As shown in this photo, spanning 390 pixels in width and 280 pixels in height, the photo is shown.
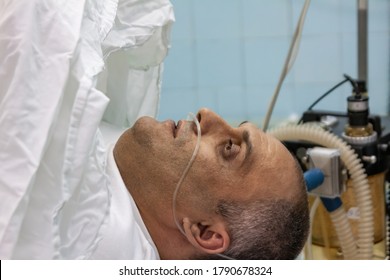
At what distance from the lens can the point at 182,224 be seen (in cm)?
121

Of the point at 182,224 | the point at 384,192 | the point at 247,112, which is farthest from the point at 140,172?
the point at 247,112

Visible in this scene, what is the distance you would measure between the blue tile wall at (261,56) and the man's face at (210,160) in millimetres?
926

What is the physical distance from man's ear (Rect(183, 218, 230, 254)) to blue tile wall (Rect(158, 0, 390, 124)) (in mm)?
1047

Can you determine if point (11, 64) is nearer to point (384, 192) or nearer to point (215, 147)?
point (215, 147)

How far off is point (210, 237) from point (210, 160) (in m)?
0.16

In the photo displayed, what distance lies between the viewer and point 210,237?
1.21 metres

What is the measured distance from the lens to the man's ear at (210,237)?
119 centimetres

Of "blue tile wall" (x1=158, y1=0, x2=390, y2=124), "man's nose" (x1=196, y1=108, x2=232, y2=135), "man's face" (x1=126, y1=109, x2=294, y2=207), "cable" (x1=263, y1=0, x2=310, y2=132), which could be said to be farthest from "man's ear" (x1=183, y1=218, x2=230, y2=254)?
"blue tile wall" (x1=158, y1=0, x2=390, y2=124)

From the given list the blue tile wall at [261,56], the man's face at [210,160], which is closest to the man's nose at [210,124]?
the man's face at [210,160]

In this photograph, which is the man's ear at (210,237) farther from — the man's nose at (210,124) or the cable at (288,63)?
the cable at (288,63)
